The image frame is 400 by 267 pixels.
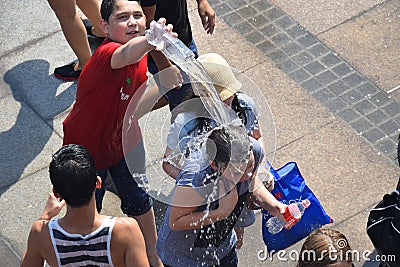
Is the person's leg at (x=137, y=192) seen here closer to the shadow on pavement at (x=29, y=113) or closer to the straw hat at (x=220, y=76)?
the straw hat at (x=220, y=76)

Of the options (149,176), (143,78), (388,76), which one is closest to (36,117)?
(149,176)

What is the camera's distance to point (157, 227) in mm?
6207

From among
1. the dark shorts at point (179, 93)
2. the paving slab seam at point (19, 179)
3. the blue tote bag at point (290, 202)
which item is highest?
the dark shorts at point (179, 93)

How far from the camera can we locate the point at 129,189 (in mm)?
5672

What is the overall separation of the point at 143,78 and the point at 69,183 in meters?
1.34

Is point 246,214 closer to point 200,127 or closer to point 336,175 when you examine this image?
point 200,127

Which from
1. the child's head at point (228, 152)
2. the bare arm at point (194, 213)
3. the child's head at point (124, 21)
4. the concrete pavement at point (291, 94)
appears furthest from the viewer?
the concrete pavement at point (291, 94)

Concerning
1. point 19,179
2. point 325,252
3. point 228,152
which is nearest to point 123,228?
point 228,152

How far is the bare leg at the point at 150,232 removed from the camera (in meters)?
5.84

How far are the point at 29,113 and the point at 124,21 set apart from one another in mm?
2159

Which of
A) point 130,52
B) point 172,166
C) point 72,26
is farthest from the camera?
point 72,26

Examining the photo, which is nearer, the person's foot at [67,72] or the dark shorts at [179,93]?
the dark shorts at [179,93]

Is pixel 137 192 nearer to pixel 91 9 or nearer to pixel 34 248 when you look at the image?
pixel 34 248

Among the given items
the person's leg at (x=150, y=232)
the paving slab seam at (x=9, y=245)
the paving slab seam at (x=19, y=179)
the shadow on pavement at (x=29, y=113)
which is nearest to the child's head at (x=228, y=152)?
the person's leg at (x=150, y=232)
